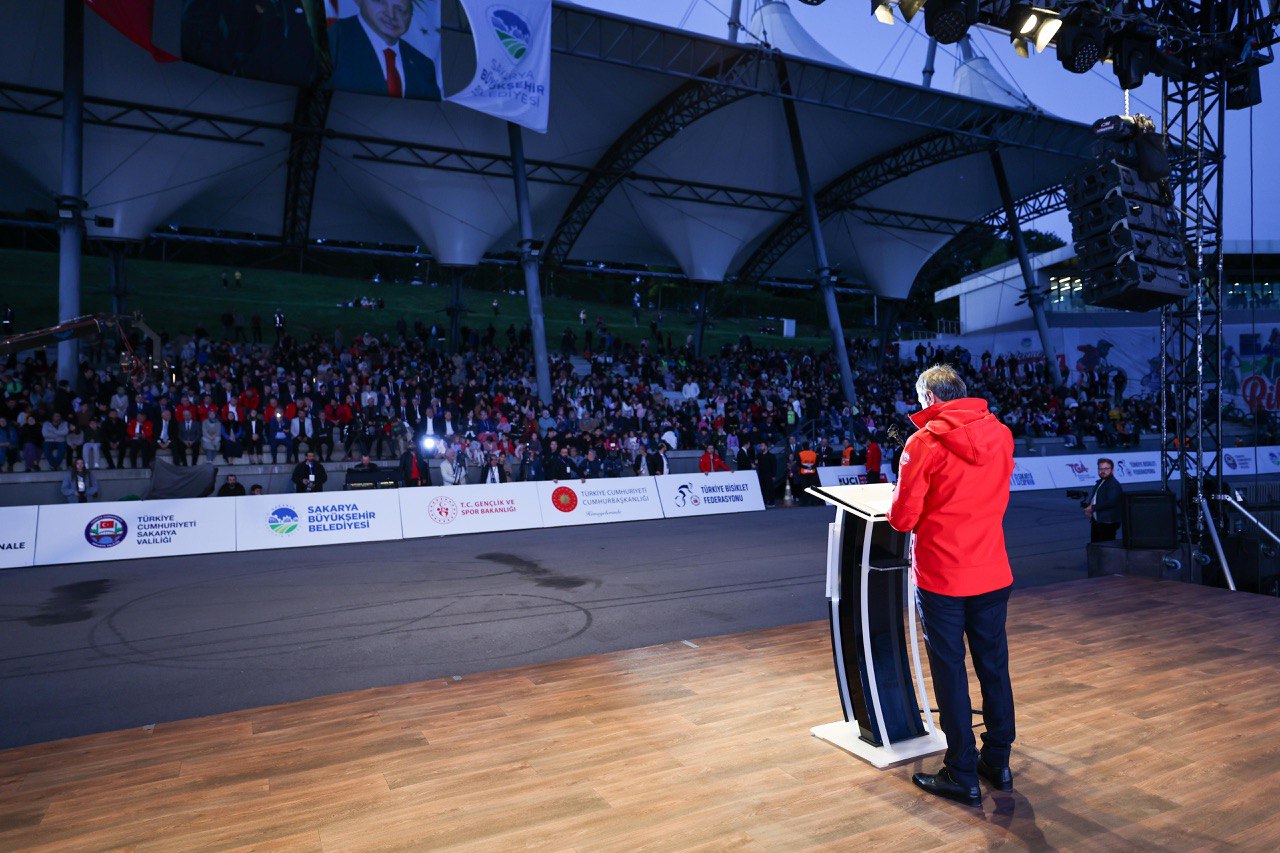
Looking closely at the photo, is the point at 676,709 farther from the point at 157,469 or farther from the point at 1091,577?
the point at 157,469

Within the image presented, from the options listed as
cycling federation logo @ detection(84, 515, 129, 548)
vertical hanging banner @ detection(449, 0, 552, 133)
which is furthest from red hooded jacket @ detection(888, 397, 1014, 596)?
vertical hanging banner @ detection(449, 0, 552, 133)

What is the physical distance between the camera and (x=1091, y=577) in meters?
8.84

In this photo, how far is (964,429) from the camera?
10.9ft

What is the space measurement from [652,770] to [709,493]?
1327cm

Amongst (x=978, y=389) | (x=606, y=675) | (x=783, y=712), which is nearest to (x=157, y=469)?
(x=606, y=675)

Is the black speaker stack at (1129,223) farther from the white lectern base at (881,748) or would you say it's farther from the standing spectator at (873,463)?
the standing spectator at (873,463)

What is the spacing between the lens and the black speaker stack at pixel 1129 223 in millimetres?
7754

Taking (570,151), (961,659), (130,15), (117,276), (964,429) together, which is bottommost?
(961,659)

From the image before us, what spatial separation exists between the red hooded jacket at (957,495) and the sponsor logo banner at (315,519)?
11462 mm

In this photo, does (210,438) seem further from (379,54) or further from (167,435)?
(379,54)

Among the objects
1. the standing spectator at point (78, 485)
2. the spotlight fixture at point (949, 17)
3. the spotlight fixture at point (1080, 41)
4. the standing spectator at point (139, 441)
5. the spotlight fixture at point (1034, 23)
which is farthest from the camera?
the standing spectator at point (139, 441)

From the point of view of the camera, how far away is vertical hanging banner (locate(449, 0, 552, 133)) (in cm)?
1827

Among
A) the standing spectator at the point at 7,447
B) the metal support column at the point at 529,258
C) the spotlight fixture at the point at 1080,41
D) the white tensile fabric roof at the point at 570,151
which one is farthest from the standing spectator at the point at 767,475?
the standing spectator at the point at 7,447

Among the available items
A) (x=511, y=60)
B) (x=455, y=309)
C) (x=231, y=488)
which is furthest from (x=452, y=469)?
(x=455, y=309)
